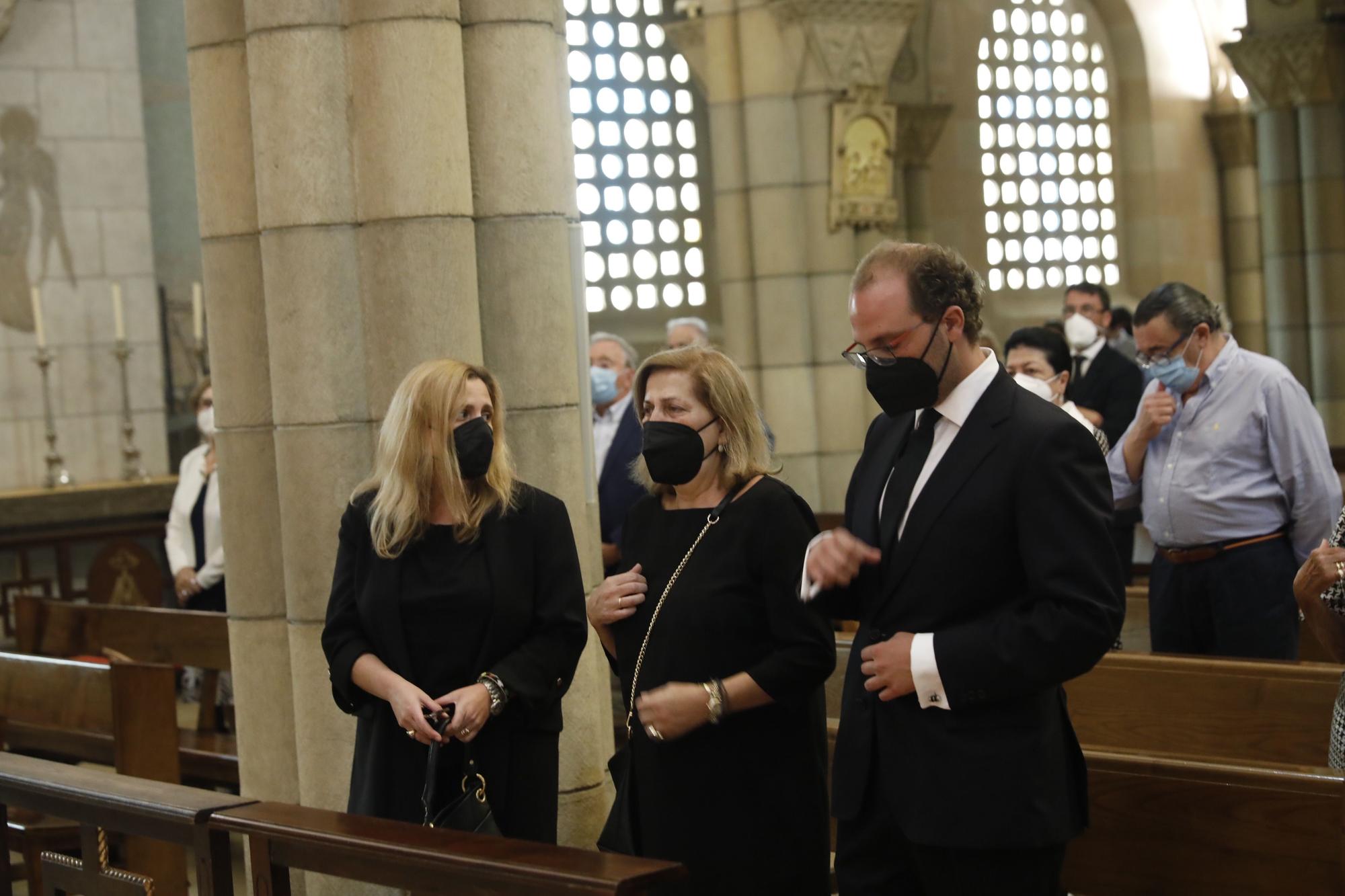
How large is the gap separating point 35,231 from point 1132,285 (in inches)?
371

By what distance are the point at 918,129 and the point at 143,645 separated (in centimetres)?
801

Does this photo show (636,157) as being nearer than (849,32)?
No

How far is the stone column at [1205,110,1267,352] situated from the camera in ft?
50.0

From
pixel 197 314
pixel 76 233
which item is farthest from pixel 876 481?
pixel 76 233

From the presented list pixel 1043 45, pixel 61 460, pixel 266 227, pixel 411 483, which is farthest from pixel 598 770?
pixel 1043 45

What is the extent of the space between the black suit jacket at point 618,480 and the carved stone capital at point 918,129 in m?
6.71

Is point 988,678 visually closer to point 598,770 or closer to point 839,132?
point 598,770

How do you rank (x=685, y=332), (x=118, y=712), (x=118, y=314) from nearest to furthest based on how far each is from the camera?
1. (x=118, y=712)
2. (x=685, y=332)
3. (x=118, y=314)

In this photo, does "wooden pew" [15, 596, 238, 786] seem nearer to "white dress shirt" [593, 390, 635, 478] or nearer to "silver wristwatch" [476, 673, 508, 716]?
"white dress shirt" [593, 390, 635, 478]

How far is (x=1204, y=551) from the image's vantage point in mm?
4844

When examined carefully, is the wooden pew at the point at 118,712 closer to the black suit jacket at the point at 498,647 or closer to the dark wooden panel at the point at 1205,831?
the black suit jacket at the point at 498,647

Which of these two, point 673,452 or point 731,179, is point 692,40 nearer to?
point 731,179

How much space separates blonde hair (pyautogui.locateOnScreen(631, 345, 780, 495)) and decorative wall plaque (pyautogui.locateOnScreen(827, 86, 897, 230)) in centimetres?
651

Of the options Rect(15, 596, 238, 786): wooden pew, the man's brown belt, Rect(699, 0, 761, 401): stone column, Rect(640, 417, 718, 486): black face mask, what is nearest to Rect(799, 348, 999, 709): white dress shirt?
Rect(640, 417, 718, 486): black face mask
